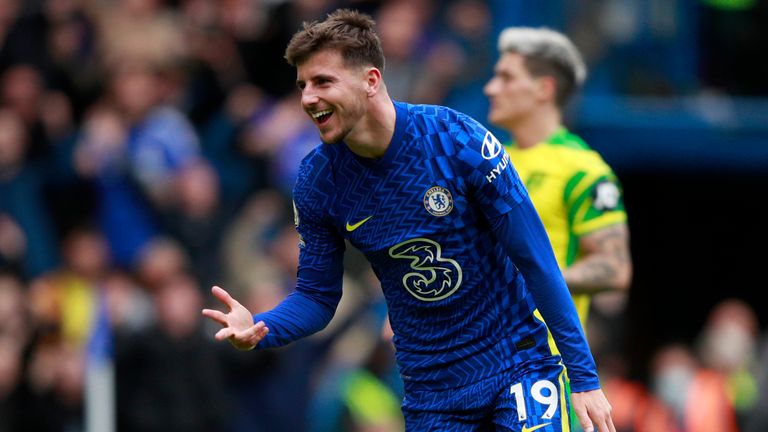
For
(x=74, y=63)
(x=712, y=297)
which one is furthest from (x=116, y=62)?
(x=712, y=297)

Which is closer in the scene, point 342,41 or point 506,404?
point 342,41

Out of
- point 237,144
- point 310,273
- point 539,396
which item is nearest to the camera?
point 539,396

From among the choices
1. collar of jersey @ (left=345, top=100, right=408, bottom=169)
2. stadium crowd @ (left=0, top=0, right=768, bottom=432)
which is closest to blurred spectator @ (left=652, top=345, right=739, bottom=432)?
stadium crowd @ (left=0, top=0, right=768, bottom=432)

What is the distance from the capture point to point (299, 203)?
5.69 metres

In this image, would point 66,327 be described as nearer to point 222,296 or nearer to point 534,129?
point 534,129

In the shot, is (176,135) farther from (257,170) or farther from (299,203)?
(299,203)

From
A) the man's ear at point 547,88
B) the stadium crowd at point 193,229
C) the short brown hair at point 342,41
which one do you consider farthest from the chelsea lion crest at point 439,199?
the stadium crowd at point 193,229

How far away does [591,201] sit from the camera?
684 cm

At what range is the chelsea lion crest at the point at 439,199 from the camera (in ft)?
17.9

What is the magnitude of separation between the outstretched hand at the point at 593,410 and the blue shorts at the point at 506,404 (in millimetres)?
206

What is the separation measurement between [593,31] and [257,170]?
324 centimetres

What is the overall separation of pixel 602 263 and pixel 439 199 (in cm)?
163

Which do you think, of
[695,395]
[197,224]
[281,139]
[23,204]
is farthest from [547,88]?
[23,204]

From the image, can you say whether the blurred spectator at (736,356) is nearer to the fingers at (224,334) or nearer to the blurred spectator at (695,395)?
the blurred spectator at (695,395)
